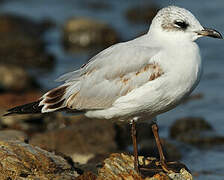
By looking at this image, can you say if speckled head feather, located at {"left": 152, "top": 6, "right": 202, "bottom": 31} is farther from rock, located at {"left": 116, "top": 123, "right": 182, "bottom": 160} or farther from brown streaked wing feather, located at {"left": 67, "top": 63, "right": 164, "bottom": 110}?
rock, located at {"left": 116, "top": 123, "right": 182, "bottom": 160}

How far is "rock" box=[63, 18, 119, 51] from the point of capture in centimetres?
1590

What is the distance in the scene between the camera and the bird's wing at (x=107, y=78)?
6.08m

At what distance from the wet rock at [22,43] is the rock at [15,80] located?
1.91m

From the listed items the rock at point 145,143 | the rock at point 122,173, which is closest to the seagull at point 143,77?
the rock at point 122,173

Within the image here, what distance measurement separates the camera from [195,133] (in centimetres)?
966

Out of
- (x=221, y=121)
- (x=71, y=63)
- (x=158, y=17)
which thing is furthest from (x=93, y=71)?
(x=71, y=63)

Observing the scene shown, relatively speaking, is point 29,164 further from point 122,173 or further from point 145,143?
point 145,143

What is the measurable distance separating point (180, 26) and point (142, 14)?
1261cm

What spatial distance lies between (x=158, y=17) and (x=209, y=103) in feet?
17.4

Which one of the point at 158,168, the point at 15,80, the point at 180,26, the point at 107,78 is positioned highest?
the point at 15,80

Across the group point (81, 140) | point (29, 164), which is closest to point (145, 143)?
point (81, 140)

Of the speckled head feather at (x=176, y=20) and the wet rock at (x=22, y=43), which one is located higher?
the wet rock at (x=22, y=43)

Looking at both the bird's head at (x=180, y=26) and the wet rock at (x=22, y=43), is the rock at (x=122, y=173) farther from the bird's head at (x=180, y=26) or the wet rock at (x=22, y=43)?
the wet rock at (x=22, y=43)

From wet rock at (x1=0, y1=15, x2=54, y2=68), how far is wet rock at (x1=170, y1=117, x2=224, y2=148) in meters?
5.07
